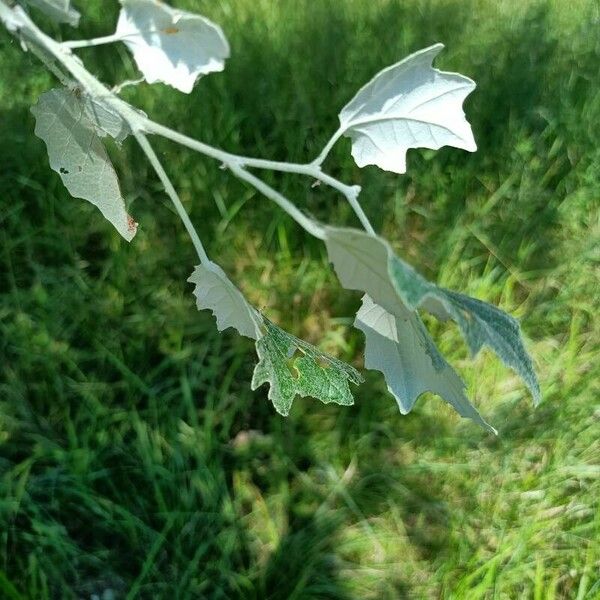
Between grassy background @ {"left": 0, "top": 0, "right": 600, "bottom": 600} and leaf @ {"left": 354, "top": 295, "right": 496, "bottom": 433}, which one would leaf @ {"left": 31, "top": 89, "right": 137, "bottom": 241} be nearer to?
leaf @ {"left": 354, "top": 295, "right": 496, "bottom": 433}

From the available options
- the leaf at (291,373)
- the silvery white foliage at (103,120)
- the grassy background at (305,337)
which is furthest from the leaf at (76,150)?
the grassy background at (305,337)

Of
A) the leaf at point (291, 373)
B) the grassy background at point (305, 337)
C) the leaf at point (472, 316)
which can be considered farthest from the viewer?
the grassy background at point (305, 337)

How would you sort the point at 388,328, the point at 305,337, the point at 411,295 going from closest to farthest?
the point at 411,295 < the point at 388,328 < the point at 305,337

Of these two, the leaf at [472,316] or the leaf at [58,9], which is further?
the leaf at [58,9]

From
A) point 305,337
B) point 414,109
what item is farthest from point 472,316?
point 305,337

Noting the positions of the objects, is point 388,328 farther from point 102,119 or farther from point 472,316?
point 102,119

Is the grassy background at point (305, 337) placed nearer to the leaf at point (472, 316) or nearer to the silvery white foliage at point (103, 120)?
the silvery white foliage at point (103, 120)
